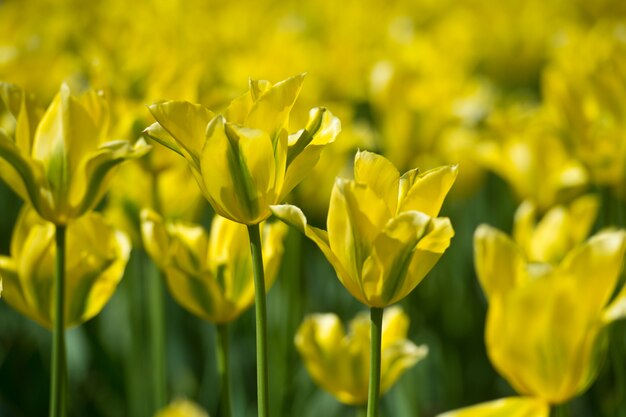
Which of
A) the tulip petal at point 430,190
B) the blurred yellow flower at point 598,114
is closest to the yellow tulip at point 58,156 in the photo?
the tulip petal at point 430,190

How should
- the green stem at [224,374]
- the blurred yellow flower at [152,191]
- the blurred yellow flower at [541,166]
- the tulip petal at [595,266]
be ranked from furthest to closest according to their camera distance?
the blurred yellow flower at [541,166] < the blurred yellow flower at [152,191] < the green stem at [224,374] < the tulip petal at [595,266]

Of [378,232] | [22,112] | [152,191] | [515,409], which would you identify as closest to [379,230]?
[378,232]

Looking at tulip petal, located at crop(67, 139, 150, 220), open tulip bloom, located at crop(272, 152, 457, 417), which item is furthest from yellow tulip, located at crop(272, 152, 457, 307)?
tulip petal, located at crop(67, 139, 150, 220)

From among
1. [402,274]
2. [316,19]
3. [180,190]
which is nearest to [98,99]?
[402,274]

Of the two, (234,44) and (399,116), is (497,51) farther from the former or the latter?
(399,116)

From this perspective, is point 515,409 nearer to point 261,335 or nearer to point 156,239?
point 261,335

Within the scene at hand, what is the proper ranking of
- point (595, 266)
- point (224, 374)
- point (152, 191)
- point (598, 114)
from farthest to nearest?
point (598, 114) < point (152, 191) < point (224, 374) < point (595, 266)

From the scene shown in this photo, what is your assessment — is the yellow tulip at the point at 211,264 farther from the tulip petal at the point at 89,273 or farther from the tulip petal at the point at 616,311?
the tulip petal at the point at 616,311
